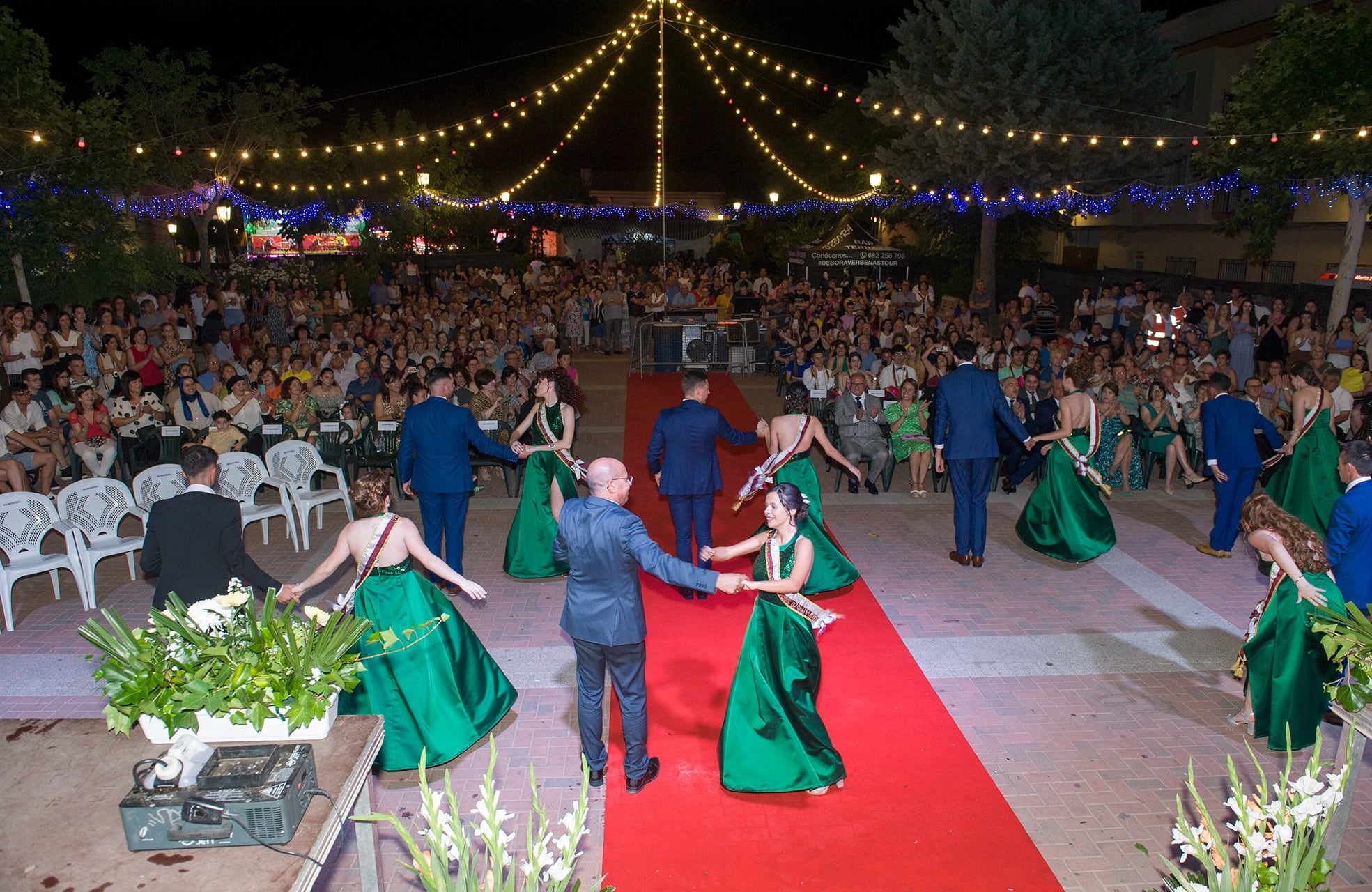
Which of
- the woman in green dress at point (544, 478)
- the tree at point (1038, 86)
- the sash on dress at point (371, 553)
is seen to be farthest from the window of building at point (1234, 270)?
the sash on dress at point (371, 553)

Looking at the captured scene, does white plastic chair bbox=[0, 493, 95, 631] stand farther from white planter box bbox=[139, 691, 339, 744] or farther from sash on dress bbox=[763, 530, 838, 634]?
sash on dress bbox=[763, 530, 838, 634]

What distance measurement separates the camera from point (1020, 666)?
636 centimetres

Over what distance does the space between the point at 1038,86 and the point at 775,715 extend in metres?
20.6

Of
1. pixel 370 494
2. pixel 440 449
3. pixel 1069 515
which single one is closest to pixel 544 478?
pixel 440 449

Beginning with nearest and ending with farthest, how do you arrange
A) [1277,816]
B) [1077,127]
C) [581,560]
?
[1277,816], [581,560], [1077,127]

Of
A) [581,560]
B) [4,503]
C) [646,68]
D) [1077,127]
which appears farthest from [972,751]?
[646,68]

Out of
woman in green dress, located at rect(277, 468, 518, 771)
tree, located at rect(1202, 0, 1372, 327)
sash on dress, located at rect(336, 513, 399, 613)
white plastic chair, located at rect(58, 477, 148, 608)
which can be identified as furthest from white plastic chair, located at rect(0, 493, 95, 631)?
tree, located at rect(1202, 0, 1372, 327)

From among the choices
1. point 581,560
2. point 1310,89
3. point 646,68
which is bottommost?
point 581,560

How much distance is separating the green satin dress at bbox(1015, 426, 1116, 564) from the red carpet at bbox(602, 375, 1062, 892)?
7.44 feet

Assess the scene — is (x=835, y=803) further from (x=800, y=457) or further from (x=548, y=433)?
(x=548, y=433)

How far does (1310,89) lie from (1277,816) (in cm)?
1674

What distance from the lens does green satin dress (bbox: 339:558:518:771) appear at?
4.96 metres

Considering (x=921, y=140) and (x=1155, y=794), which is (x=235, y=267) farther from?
(x=1155, y=794)

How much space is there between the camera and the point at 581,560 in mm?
4602
